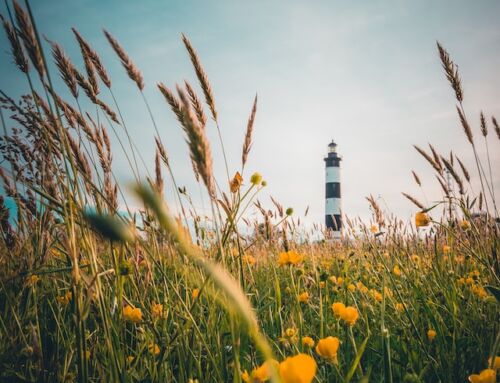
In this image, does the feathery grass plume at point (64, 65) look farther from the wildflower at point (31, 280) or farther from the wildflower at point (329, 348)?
the wildflower at point (329, 348)

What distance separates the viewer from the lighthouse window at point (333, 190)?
29.6m

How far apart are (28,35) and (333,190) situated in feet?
100

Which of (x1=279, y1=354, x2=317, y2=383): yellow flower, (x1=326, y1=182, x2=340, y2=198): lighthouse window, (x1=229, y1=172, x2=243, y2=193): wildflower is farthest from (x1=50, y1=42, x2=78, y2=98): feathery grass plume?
(x1=326, y1=182, x2=340, y2=198): lighthouse window

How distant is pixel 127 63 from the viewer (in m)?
1.67

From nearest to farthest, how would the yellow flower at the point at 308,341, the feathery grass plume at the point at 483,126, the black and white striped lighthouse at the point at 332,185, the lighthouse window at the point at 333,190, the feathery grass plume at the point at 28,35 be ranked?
the feathery grass plume at the point at 28,35 < the yellow flower at the point at 308,341 < the feathery grass plume at the point at 483,126 < the black and white striped lighthouse at the point at 332,185 < the lighthouse window at the point at 333,190

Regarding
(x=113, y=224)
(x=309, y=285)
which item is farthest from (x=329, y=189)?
(x=113, y=224)

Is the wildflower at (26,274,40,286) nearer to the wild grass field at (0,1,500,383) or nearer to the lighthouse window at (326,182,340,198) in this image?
the wild grass field at (0,1,500,383)

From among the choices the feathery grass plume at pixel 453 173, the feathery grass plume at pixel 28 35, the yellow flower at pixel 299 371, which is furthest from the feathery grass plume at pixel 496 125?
the feathery grass plume at pixel 28 35

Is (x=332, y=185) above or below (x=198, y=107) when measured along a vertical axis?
above

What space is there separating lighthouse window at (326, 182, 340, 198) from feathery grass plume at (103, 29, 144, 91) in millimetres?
29263

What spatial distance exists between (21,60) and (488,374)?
1.85m

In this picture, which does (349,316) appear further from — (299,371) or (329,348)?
(299,371)

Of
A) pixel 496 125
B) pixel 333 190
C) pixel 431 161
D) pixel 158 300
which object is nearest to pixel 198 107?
pixel 158 300

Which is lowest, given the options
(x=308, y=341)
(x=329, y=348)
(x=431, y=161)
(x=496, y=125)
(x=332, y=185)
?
(x=308, y=341)
